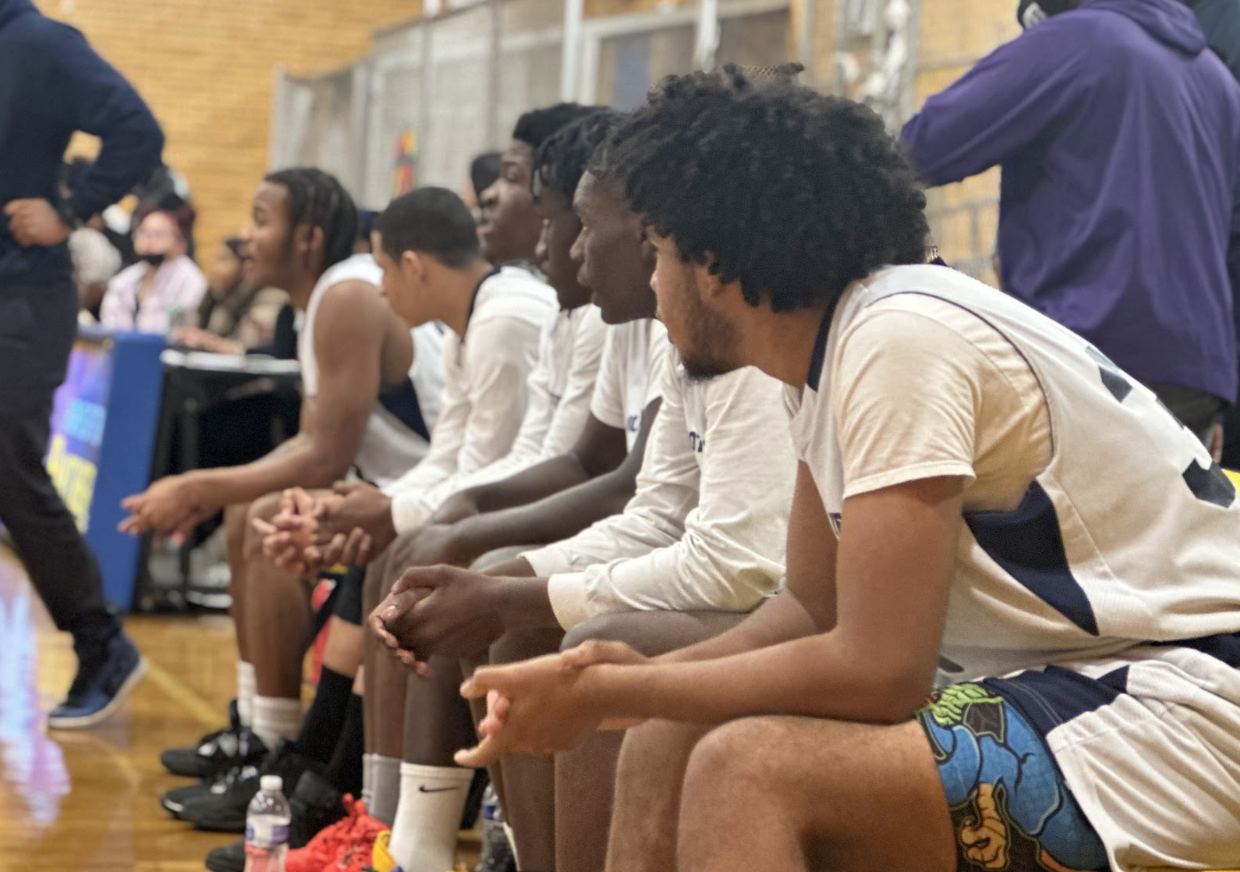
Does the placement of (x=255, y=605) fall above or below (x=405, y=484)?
below

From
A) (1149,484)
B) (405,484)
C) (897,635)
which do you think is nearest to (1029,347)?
(1149,484)

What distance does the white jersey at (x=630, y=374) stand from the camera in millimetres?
2535

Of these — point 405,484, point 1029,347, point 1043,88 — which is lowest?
point 405,484

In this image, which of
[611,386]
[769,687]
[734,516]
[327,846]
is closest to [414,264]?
[611,386]

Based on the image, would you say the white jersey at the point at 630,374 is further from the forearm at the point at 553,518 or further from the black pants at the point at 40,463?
the black pants at the point at 40,463

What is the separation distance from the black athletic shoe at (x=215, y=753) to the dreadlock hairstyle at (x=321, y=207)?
1.15m

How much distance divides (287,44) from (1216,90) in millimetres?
11946

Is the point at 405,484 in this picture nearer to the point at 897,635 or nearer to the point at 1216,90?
the point at 1216,90

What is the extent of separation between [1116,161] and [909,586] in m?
1.57

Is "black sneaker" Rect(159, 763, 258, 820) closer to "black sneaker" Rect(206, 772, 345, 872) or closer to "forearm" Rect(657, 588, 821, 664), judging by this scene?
"black sneaker" Rect(206, 772, 345, 872)

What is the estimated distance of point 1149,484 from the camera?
1570 millimetres

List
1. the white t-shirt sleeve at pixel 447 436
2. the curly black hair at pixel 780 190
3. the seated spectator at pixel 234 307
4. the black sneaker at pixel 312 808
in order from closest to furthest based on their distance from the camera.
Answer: the curly black hair at pixel 780 190
the black sneaker at pixel 312 808
the white t-shirt sleeve at pixel 447 436
the seated spectator at pixel 234 307

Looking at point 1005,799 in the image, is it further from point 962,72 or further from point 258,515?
point 962,72

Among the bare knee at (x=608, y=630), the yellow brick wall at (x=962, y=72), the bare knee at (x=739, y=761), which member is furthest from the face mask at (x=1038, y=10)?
the bare knee at (x=739, y=761)
